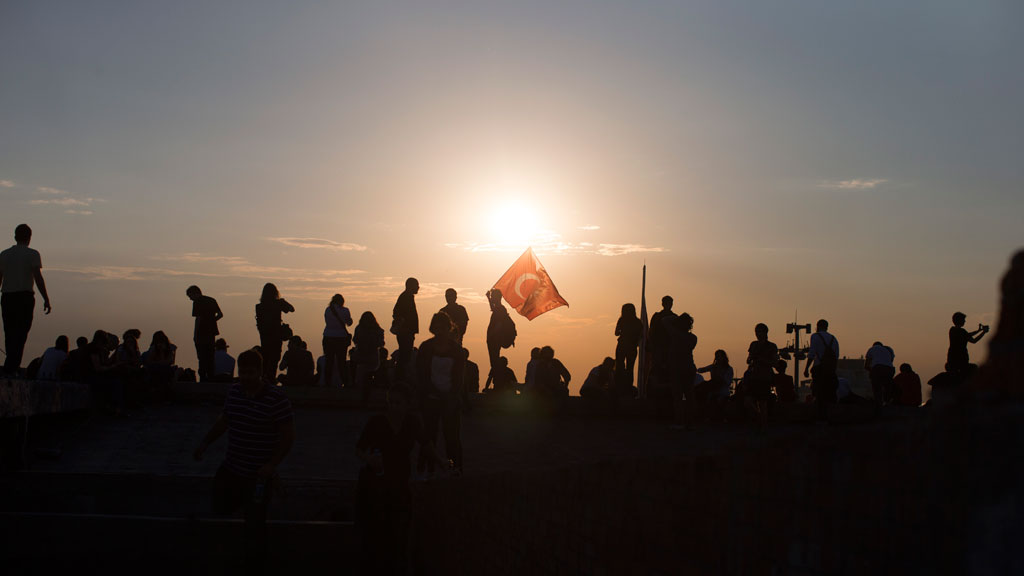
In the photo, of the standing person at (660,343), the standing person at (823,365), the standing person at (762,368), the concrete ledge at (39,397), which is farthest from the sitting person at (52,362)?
the standing person at (823,365)

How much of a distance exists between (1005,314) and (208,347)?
1745cm

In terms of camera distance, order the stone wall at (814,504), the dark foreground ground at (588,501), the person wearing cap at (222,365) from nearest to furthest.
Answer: the stone wall at (814,504), the dark foreground ground at (588,501), the person wearing cap at (222,365)

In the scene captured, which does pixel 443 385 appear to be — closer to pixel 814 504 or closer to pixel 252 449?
pixel 252 449

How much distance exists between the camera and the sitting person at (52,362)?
17.4 metres

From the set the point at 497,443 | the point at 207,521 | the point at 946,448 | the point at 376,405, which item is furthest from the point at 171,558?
the point at 376,405

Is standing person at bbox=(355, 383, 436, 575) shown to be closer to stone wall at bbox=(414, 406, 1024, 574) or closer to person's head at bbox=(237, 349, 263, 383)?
person's head at bbox=(237, 349, 263, 383)

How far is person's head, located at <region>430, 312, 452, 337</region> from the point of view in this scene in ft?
39.0

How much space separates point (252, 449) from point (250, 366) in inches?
26.5

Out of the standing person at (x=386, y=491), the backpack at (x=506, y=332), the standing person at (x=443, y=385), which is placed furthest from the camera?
the backpack at (x=506, y=332)

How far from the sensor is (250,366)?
902 centimetres

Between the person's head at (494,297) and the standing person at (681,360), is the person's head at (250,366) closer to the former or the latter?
the standing person at (681,360)

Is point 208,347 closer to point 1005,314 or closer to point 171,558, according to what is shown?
point 171,558

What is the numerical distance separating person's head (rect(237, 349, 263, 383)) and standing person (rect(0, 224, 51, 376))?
496 centimetres

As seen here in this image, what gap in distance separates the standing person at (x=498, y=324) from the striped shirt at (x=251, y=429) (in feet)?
32.4
